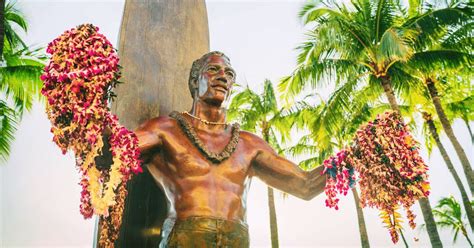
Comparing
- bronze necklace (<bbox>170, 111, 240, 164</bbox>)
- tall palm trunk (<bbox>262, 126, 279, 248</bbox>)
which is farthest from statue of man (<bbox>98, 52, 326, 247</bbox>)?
tall palm trunk (<bbox>262, 126, 279, 248</bbox>)

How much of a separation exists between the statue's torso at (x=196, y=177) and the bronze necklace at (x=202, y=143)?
22 mm

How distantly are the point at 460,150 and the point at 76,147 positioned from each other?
15601 mm

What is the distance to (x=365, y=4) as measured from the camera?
502 inches

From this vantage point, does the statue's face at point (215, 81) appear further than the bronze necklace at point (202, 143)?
Yes

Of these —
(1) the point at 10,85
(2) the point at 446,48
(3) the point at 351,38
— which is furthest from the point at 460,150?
(1) the point at 10,85

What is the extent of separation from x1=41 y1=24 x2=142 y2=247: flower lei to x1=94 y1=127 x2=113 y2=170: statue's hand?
1.0 inches

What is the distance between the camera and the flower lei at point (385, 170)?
2.43m

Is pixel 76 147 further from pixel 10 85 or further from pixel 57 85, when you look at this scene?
pixel 10 85

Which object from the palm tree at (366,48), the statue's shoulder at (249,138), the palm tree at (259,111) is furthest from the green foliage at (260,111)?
the statue's shoulder at (249,138)

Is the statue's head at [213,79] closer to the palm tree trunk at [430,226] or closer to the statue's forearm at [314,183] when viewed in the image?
the statue's forearm at [314,183]

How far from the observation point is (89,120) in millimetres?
1943

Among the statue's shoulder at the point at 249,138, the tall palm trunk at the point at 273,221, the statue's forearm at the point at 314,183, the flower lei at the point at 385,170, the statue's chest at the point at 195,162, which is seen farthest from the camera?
the tall palm trunk at the point at 273,221

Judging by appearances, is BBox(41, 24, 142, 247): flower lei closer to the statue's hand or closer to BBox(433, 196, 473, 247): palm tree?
the statue's hand

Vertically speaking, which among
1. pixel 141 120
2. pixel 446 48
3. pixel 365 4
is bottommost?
pixel 141 120
